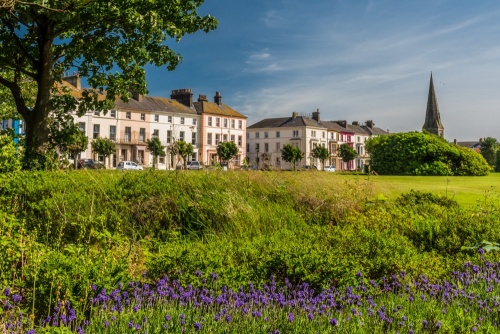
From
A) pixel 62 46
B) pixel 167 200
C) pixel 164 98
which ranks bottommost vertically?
pixel 167 200

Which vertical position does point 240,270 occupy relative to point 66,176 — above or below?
below

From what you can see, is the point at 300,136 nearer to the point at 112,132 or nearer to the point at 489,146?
the point at 112,132

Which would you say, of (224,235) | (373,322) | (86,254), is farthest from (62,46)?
(373,322)

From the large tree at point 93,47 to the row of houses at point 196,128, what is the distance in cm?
2927

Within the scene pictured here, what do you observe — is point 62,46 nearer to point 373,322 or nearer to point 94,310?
point 94,310

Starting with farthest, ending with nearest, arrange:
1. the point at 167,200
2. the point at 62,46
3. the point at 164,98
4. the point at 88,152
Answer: the point at 164,98
the point at 88,152
the point at 62,46
the point at 167,200

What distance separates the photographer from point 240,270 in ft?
15.8

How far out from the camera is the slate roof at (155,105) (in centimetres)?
6372

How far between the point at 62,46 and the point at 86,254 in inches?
447

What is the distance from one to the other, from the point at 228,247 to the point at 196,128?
65.7 metres

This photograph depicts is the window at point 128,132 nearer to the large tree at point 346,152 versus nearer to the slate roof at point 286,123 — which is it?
the slate roof at point 286,123

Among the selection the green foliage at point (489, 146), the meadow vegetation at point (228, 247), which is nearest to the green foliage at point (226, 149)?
the meadow vegetation at point (228, 247)

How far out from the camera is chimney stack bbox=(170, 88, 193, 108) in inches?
2884

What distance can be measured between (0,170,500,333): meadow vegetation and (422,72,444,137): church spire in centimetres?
10464
